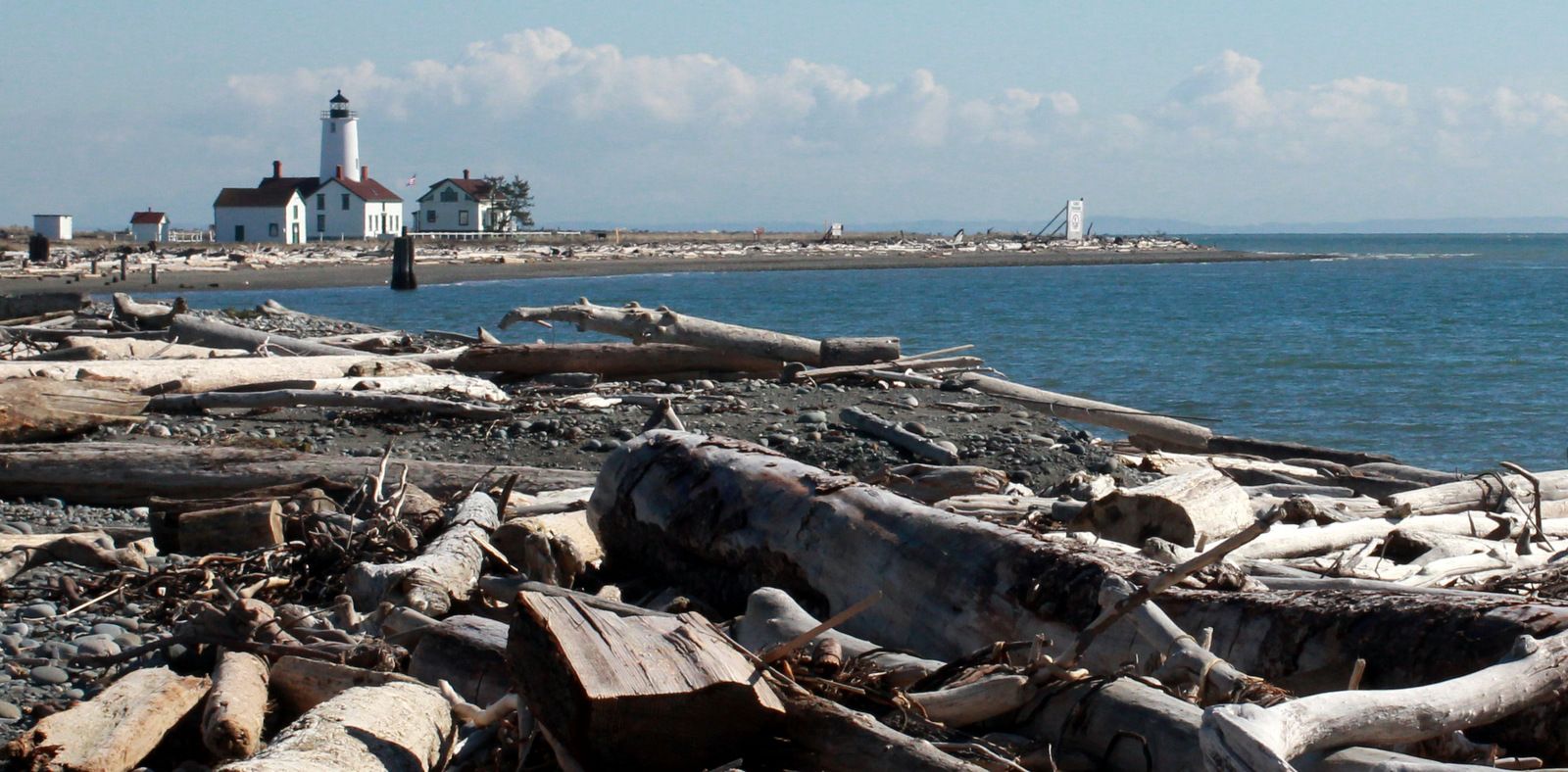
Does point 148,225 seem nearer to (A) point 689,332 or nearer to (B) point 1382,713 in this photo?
(A) point 689,332

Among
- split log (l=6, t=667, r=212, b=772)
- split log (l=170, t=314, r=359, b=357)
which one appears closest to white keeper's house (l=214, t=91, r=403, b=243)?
split log (l=170, t=314, r=359, b=357)

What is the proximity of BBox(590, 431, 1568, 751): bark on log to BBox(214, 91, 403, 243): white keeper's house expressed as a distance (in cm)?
7118

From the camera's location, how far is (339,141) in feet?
271

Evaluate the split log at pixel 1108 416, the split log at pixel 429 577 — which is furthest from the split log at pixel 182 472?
the split log at pixel 1108 416

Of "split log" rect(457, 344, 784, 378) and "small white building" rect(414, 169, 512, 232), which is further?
"small white building" rect(414, 169, 512, 232)

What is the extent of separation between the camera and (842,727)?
342 centimetres

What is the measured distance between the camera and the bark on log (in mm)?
3836

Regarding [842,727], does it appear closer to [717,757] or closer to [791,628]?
[717,757]

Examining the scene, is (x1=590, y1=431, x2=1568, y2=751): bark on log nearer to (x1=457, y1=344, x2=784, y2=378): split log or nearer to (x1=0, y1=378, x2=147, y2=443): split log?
(x1=0, y1=378, x2=147, y2=443): split log

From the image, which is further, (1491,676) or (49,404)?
(49,404)

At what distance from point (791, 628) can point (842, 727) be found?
35.6 inches

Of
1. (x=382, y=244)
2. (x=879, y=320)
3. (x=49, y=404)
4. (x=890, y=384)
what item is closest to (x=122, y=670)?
(x=49, y=404)

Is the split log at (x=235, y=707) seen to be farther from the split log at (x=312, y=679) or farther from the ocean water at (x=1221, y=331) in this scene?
the ocean water at (x=1221, y=331)

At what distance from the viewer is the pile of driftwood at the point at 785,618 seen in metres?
3.39
